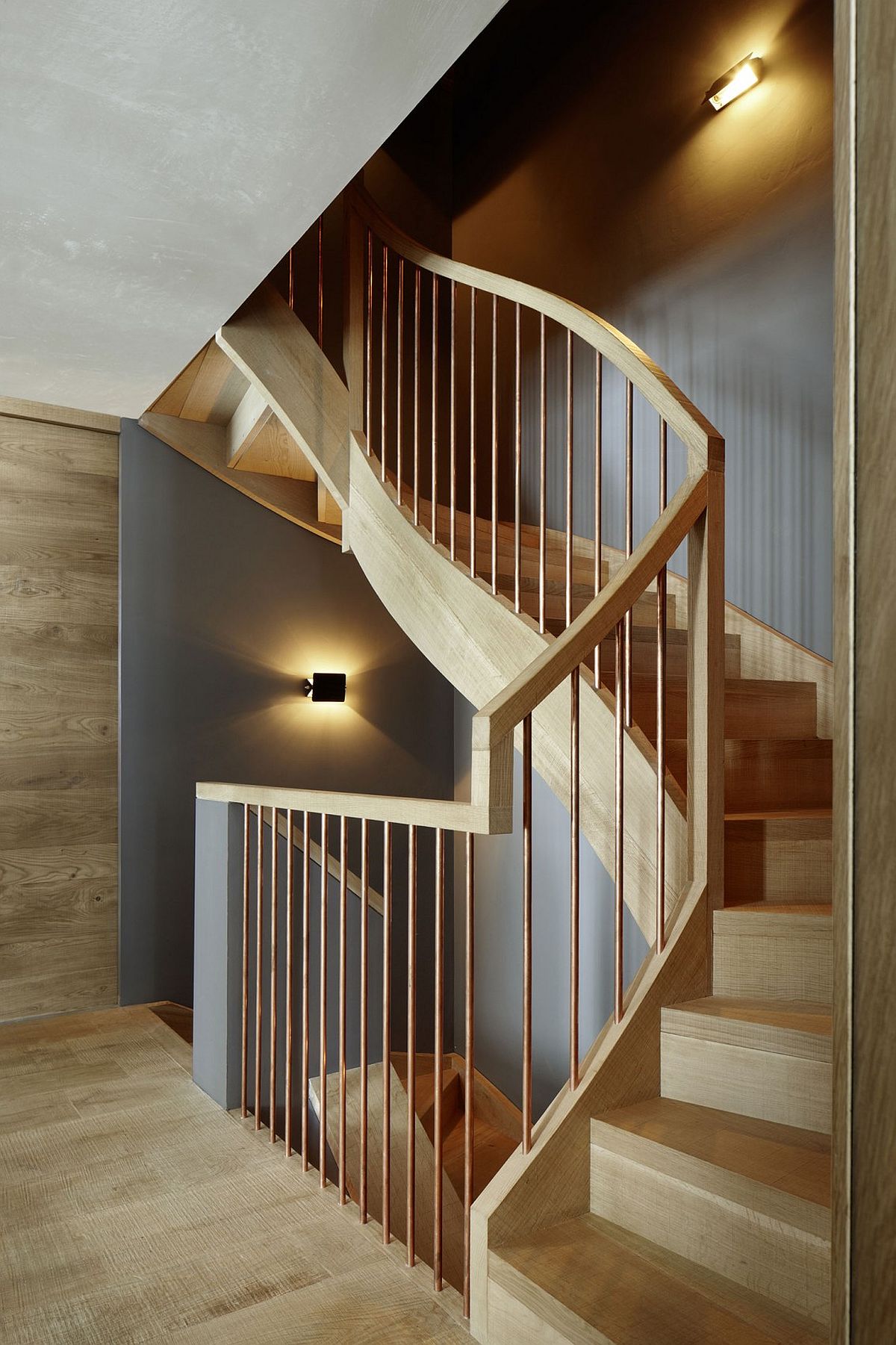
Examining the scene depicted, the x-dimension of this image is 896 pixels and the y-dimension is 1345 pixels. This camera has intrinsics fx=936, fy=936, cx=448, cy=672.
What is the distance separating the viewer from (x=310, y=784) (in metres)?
4.47

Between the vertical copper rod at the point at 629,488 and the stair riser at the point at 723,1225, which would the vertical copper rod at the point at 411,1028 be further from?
the vertical copper rod at the point at 629,488

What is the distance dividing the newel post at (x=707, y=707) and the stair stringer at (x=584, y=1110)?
0.09 m

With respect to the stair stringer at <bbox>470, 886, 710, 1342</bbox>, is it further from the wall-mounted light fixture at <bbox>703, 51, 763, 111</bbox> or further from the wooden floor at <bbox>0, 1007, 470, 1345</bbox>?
the wall-mounted light fixture at <bbox>703, 51, 763, 111</bbox>

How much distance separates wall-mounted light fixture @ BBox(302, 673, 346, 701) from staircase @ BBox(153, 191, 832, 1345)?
3.74 ft

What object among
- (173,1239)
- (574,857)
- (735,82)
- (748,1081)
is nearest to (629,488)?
(574,857)

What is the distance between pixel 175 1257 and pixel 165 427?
3111 millimetres

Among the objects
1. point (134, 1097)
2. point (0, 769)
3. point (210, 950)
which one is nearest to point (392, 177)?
point (0, 769)

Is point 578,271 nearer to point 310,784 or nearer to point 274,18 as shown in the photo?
point 310,784

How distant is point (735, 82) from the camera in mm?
3391

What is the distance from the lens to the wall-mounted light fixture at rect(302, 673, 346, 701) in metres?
4.36

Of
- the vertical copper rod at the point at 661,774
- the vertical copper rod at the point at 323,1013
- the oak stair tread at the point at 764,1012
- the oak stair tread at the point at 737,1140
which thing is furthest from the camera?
the vertical copper rod at the point at 323,1013

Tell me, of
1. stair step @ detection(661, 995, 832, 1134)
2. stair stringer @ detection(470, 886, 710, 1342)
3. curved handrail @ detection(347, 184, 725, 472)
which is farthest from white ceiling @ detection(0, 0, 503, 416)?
stair step @ detection(661, 995, 832, 1134)

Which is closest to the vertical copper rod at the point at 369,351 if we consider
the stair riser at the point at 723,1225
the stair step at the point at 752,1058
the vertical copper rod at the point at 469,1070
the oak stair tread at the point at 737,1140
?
the vertical copper rod at the point at 469,1070

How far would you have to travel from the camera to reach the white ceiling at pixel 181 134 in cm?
156
